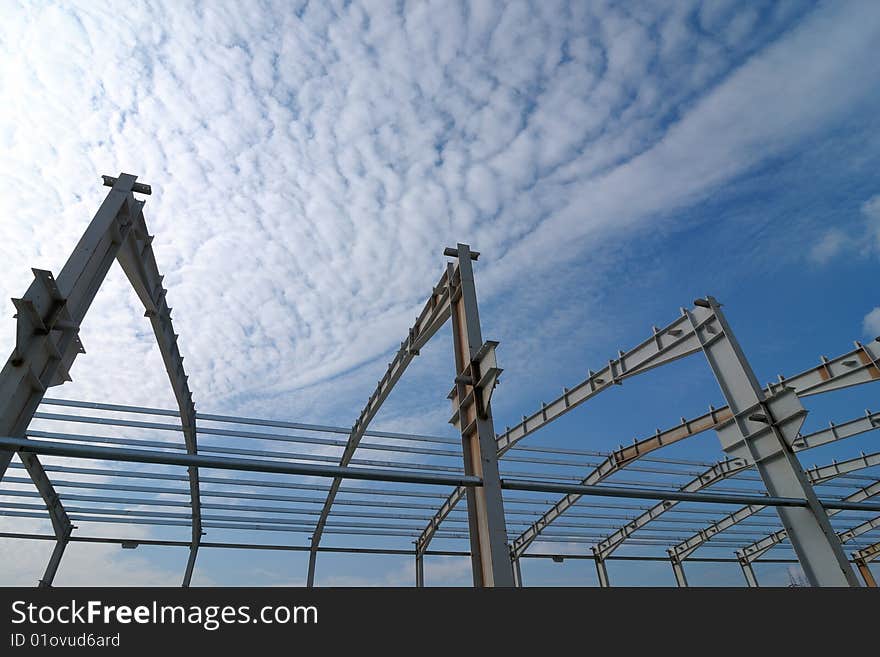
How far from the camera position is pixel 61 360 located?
5.36 m

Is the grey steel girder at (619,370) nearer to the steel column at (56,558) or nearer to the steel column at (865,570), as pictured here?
the steel column at (56,558)

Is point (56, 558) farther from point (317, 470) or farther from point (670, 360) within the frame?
point (670, 360)

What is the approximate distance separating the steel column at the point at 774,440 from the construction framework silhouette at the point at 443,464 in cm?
2

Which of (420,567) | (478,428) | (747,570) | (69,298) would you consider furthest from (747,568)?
(69,298)

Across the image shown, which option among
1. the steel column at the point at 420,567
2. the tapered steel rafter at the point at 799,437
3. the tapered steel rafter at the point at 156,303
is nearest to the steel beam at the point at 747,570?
the tapered steel rafter at the point at 799,437

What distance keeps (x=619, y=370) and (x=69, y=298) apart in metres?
9.85

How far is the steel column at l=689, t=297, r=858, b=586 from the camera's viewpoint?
5266 millimetres

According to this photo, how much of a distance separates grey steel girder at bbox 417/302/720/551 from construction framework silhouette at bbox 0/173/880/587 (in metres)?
0.04

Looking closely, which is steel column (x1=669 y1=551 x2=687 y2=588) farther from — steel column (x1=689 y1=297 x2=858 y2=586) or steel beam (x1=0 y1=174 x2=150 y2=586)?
steel beam (x1=0 y1=174 x2=150 y2=586)

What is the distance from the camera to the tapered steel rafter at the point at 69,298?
15.6 feet

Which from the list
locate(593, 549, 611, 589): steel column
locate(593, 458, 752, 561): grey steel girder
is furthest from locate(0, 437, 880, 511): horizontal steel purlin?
locate(593, 549, 611, 589): steel column
